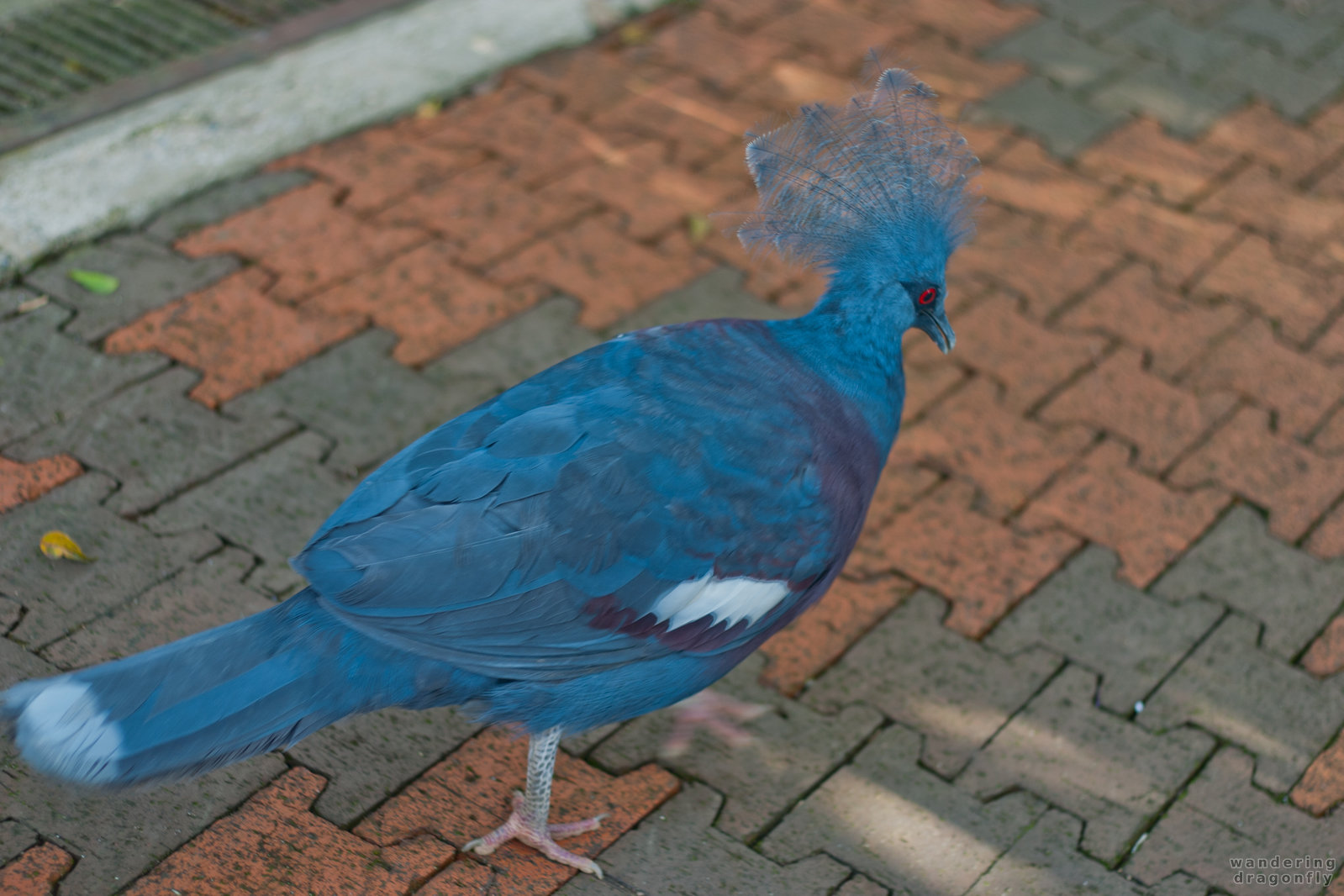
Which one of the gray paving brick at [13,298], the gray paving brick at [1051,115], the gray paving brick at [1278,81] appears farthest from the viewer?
the gray paving brick at [1278,81]

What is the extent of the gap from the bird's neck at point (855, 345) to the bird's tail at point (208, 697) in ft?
3.21

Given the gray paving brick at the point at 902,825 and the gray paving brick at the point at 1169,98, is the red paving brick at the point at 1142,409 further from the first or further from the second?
the gray paving brick at the point at 1169,98

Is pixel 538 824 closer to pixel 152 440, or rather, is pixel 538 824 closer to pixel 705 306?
pixel 152 440

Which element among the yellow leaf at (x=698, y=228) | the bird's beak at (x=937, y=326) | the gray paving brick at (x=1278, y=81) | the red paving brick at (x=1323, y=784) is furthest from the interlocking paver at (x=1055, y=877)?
the gray paving brick at (x=1278, y=81)

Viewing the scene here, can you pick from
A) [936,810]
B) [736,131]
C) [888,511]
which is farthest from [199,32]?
[936,810]

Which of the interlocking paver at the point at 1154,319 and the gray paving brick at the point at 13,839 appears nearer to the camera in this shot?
the gray paving brick at the point at 13,839

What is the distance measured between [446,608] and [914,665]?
1.31m

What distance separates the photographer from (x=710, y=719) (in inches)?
113

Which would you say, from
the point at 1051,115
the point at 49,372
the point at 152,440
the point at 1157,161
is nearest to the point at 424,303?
the point at 152,440

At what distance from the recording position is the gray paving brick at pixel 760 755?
2.70 metres

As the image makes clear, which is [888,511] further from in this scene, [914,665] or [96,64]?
[96,64]

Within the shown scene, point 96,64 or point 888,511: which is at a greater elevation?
point 96,64

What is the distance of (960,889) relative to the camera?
256 cm

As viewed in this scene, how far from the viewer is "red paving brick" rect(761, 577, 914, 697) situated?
3.00 meters
